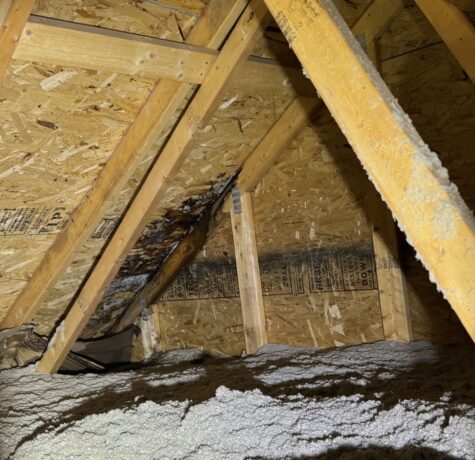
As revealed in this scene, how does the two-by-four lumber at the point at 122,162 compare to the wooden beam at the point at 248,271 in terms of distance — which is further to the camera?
the wooden beam at the point at 248,271

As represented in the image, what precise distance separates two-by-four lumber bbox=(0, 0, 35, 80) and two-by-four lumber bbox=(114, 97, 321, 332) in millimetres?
1835

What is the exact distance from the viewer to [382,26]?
276 cm

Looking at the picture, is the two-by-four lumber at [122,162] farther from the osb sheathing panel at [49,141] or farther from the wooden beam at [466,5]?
the wooden beam at [466,5]

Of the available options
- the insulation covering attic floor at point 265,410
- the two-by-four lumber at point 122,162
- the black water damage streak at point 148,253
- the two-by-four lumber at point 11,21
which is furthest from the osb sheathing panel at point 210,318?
the two-by-four lumber at point 11,21

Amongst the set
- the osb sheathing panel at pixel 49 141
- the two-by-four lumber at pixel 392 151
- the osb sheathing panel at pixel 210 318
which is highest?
the osb sheathing panel at pixel 49 141

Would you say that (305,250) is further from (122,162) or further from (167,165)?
(122,162)

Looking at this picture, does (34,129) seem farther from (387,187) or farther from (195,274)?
(195,274)

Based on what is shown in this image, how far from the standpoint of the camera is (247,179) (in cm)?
347

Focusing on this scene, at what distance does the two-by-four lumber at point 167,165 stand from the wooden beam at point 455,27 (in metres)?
0.74

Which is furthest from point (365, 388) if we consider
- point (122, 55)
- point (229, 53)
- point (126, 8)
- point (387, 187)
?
point (126, 8)

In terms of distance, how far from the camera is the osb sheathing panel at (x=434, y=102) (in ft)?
8.77

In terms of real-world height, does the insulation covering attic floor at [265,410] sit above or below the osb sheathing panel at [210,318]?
below

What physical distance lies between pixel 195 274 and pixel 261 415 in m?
2.30

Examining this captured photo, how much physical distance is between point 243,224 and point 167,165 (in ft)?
3.79
